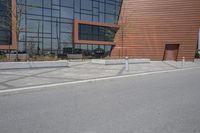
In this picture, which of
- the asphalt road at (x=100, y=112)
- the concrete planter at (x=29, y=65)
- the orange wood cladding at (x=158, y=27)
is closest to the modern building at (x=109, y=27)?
the orange wood cladding at (x=158, y=27)

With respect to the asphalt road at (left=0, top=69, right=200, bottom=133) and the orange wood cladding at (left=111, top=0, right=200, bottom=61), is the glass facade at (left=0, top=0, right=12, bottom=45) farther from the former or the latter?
the asphalt road at (left=0, top=69, right=200, bottom=133)

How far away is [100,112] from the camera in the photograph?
730 cm

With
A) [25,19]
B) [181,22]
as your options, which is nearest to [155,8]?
[181,22]

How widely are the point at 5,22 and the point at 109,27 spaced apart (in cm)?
1652

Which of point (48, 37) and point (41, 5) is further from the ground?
point (41, 5)

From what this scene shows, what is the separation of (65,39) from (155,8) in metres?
14.0

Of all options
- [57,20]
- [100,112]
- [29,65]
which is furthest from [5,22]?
[100,112]

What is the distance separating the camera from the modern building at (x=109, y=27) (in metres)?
36.3

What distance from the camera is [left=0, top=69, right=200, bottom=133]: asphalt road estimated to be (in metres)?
5.91

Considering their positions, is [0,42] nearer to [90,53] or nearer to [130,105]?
[90,53]

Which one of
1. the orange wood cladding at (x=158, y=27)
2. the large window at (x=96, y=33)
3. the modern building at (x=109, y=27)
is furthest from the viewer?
the orange wood cladding at (x=158, y=27)

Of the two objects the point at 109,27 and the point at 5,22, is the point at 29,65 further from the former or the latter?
the point at 109,27

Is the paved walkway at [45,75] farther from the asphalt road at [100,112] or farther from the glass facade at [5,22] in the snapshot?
the glass facade at [5,22]

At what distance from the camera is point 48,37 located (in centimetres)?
3734
